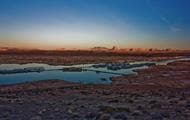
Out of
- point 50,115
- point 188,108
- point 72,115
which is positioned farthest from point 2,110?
point 188,108

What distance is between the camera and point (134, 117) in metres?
11.1

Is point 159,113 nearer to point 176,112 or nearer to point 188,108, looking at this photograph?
point 176,112

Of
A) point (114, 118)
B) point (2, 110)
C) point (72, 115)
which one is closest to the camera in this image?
point (114, 118)

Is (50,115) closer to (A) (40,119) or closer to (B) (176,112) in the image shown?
(A) (40,119)

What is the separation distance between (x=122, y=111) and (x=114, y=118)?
54.8 inches

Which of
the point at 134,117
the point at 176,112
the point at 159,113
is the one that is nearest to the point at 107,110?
the point at 134,117

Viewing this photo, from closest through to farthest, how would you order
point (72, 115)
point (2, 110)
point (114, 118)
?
point (114, 118)
point (72, 115)
point (2, 110)

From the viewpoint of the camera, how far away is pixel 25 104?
14.7m

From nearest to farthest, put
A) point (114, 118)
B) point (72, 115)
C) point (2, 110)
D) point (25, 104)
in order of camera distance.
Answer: point (114, 118) < point (72, 115) < point (2, 110) < point (25, 104)

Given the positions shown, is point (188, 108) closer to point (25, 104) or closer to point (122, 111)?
point (122, 111)

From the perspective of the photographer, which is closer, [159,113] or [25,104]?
[159,113]

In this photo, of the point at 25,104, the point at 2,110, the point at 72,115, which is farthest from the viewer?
the point at 25,104

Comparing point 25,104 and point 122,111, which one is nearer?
point 122,111

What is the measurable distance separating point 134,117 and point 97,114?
4.62 ft
